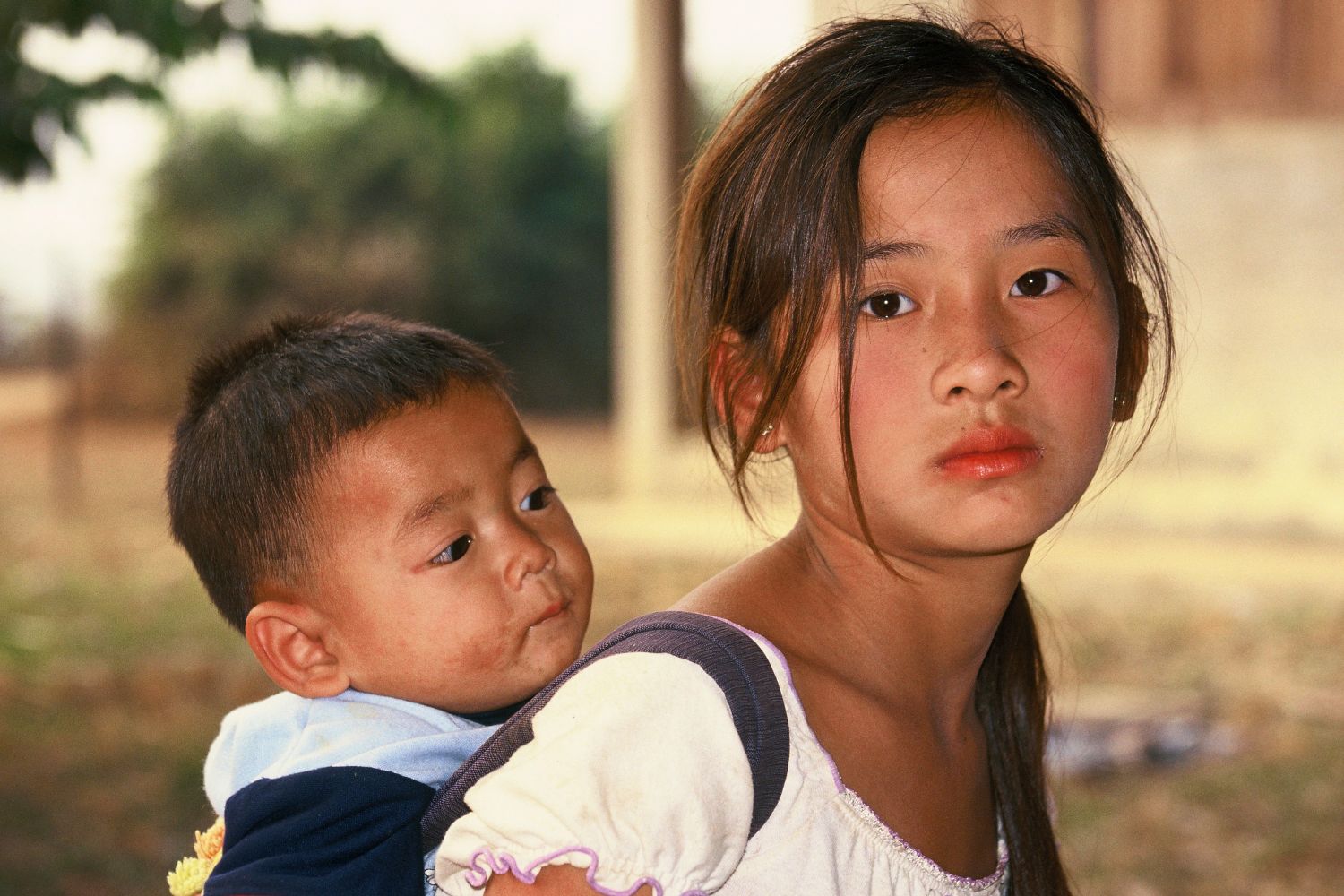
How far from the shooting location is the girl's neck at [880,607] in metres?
1.31

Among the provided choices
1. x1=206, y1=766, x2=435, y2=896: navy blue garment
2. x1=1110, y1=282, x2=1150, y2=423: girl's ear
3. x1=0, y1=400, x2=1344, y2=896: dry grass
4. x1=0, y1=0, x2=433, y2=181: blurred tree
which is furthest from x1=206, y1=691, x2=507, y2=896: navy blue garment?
x1=0, y1=0, x2=433, y2=181: blurred tree

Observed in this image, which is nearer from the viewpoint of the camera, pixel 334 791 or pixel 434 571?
pixel 334 791

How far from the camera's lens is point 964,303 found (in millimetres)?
1267

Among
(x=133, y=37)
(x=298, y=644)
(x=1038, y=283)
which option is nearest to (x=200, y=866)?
(x=298, y=644)

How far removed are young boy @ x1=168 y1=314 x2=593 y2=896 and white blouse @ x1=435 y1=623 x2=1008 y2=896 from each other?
0.31m

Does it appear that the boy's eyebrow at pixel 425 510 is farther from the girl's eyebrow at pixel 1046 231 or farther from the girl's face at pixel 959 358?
the girl's eyebrow at pixel 1046 231

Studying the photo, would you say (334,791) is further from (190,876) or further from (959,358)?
(959,358)

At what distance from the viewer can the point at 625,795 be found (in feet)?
3.43

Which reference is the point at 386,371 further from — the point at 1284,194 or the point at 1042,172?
the point at 1284,194

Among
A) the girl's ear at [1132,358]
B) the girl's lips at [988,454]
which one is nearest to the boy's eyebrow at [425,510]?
the girl's lips at [988,454]

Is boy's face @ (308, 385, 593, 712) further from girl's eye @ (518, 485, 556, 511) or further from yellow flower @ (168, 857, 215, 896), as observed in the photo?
yellow flower @ (168, 857, 215, 896)

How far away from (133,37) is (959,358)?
2855 millimetres

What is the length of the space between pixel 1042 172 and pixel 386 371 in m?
0.61

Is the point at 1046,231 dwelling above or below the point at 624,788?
above
